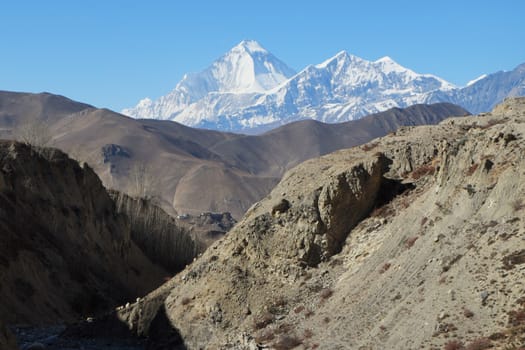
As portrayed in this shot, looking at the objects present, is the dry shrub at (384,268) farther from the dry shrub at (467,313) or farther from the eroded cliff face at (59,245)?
the eroded cliff face at (59,245)

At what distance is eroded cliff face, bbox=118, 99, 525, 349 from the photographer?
86.3 ft

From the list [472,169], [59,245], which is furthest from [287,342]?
[59,245]

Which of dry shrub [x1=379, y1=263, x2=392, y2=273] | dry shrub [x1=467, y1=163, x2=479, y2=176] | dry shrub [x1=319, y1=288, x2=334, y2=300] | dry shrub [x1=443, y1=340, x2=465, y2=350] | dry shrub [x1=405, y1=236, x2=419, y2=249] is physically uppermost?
dry shrub [x1=467, y1=163, x2=479, y2=176]

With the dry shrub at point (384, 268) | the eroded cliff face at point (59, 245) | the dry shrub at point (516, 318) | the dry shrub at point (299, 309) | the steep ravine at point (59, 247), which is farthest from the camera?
the eroded cliff face at point (59, 245)

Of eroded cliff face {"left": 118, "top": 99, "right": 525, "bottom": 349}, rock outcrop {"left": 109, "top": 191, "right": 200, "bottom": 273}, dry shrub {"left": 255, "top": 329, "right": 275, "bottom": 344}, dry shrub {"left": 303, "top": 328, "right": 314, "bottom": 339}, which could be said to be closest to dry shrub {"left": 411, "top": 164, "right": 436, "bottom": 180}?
eroded cliff face {"left": 118, "top": 99, "right": 525, "bottom": 349}

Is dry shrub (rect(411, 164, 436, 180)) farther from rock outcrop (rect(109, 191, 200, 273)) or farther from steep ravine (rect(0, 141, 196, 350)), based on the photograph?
rock outcrop (rect(109, 191, 200, 273))

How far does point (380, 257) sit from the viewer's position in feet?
107

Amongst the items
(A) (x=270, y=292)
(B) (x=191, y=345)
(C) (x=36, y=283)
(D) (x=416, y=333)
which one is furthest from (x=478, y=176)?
(C) (x=36, y=283)

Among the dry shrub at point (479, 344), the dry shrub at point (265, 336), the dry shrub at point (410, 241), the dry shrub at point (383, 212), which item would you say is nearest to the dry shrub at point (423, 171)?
the dry shrub at point (383, 212)

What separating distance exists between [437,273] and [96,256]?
129 feet

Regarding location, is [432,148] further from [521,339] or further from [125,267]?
[125,267]

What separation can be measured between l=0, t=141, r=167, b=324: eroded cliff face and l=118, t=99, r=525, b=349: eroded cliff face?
13.3 meters

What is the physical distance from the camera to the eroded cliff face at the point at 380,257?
26.3m

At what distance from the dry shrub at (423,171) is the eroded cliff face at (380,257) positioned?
7 cm
